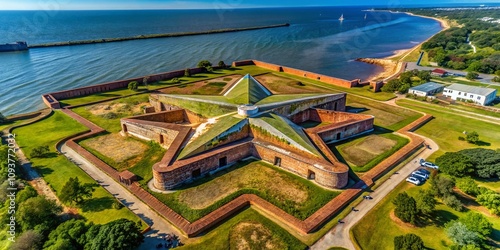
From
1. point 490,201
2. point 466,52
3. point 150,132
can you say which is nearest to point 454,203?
point 490,201

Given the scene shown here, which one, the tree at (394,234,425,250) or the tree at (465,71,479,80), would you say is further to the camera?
the tree at (465,71,479,80)

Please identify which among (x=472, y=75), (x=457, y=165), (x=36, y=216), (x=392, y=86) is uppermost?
(x=472, y=75)

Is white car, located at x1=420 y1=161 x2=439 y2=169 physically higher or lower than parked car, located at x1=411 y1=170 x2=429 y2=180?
higher

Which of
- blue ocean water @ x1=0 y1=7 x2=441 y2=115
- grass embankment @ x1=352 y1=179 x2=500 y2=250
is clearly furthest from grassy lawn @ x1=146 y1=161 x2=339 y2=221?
blue ocean water @ x1=0 y1=7 x2=441 y2=115

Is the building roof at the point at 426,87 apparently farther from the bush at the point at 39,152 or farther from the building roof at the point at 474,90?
the bush at the point at 39,152

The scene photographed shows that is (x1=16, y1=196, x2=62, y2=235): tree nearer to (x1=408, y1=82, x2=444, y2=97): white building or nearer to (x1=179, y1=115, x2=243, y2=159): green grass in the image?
(x1=179, y1=115, x2=243, y2=159): green grass

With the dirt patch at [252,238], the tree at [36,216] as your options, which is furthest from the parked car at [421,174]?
the tree at [36,216]

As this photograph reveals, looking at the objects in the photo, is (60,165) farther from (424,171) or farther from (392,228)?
(424,171)
